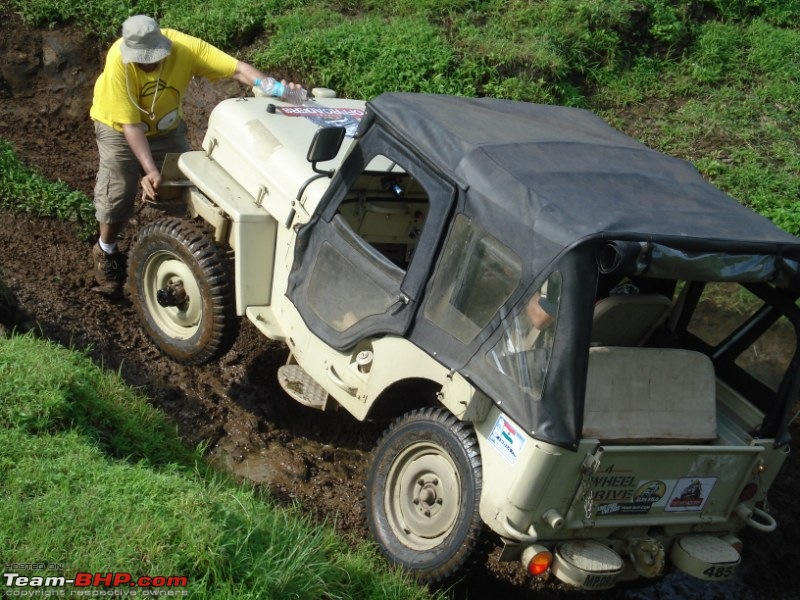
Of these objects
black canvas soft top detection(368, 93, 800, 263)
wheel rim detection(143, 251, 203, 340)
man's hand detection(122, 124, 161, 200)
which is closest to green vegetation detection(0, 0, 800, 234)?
man's hand detection(122, 124, 161, 200)

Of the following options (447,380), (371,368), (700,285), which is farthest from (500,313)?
(700,285)

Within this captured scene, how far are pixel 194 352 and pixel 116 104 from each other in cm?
155

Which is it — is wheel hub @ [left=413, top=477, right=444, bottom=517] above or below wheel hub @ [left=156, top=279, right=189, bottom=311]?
above

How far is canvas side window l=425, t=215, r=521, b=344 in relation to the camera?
13.3ft

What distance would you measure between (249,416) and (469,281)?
206cm

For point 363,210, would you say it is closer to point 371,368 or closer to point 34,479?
point 371,368

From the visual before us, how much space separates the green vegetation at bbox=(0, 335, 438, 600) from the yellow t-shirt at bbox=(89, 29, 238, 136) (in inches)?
66.8


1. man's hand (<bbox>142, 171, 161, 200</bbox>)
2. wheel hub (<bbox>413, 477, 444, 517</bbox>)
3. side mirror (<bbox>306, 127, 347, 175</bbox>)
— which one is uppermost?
side mirror (<bbox>306, 127, 347, 175</bbox>)

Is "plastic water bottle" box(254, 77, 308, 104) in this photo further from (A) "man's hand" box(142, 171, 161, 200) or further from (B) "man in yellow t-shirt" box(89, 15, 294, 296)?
(A) "man's hand" box(142, 171, 161, 200)

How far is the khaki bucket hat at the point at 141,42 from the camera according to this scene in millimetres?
5734

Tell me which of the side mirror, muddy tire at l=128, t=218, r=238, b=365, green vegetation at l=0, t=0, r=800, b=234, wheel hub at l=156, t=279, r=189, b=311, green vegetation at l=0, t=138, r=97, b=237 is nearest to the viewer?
the side mirror

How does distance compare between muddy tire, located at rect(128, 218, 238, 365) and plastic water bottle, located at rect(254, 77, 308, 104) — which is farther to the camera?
plastic water bottle, located at rect(254, 77, 308, 104)

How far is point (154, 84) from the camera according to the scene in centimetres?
604

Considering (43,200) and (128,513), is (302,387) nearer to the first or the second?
(128,513)
